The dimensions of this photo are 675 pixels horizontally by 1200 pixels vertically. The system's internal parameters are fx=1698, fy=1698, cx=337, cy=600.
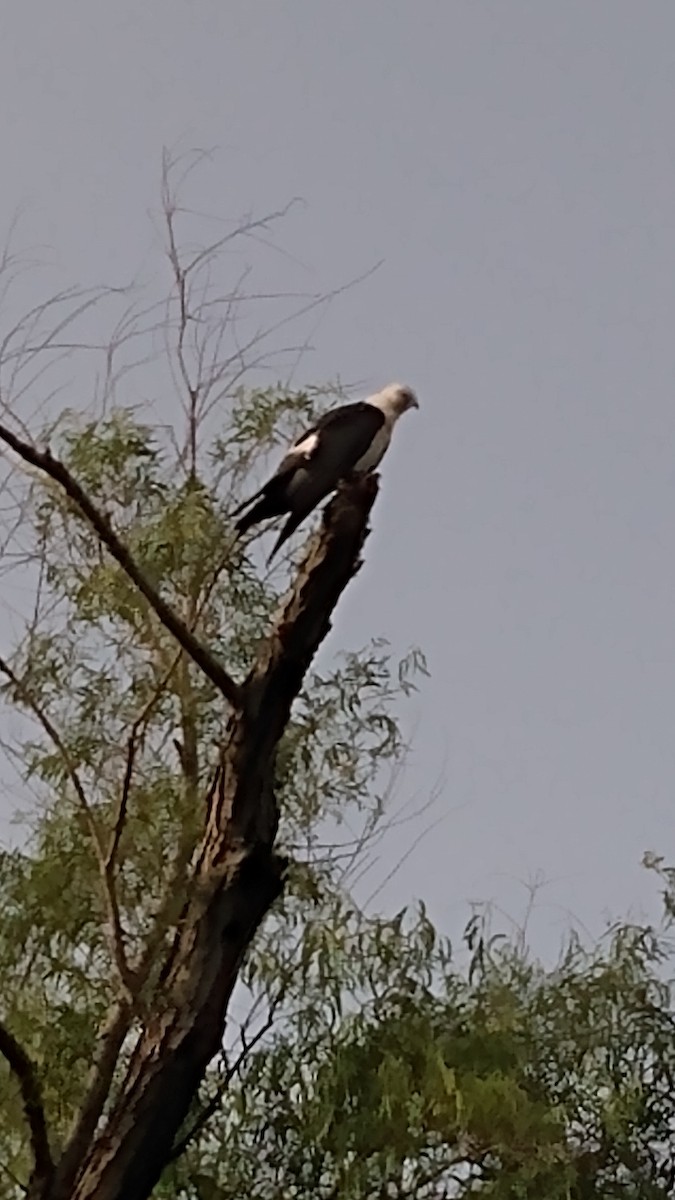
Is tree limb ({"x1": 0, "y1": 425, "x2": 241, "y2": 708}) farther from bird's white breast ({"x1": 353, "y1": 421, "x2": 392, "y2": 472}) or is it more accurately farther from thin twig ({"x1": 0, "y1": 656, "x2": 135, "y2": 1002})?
bird's white breast ({"x1": 353, "y1": 421, "x2": 392, "y2": 472})

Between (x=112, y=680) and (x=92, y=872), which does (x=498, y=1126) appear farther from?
(x=112, y=680)

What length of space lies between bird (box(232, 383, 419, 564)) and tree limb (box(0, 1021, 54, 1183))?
1113 millimetres

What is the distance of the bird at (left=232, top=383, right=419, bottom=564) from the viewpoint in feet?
10.7

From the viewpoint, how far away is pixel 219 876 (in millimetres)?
2264

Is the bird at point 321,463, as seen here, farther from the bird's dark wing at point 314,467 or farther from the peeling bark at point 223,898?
the peeling bark at point 223,898

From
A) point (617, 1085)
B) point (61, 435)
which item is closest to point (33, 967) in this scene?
point (61, 435)

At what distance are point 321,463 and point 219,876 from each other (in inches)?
50.7

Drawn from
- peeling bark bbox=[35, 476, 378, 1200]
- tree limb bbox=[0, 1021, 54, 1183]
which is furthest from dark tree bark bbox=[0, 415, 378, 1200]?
tree limb bbox=[0, 1021, 54, 1183]

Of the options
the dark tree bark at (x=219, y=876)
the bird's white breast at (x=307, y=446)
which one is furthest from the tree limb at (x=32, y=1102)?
the bird's white breast at (x=307, y=446)

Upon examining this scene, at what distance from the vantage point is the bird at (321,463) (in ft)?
10.7

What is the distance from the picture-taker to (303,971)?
432 centimetres

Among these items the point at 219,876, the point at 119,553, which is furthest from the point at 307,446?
the point at 219,876

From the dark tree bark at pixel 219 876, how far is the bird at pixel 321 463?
674mm

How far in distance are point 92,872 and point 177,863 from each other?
0.23 meters
